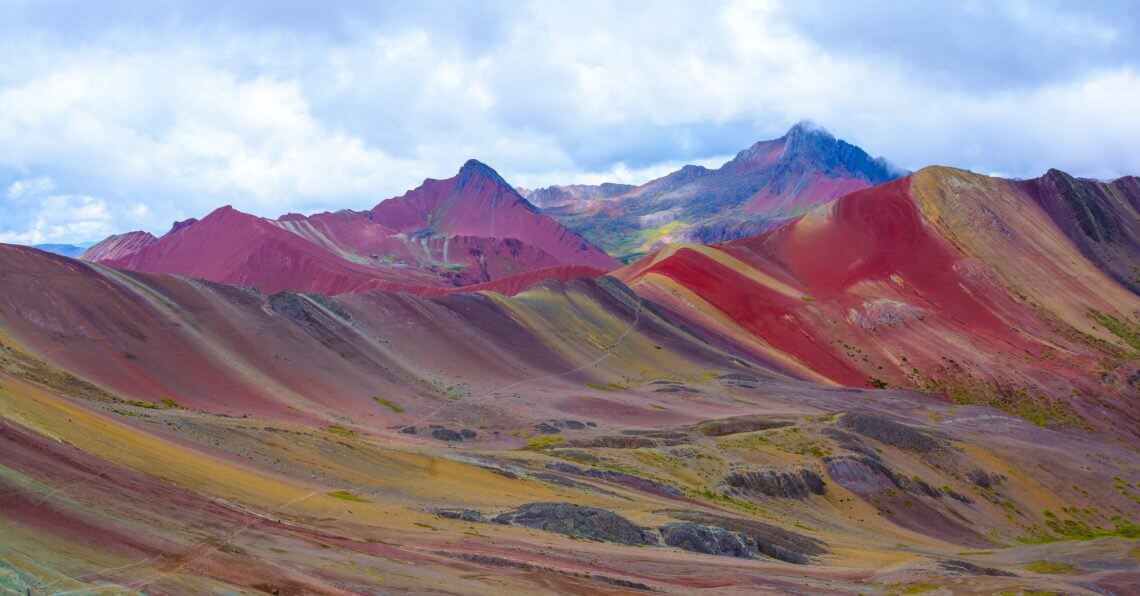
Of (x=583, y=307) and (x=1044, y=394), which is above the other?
(x=583, y=307)

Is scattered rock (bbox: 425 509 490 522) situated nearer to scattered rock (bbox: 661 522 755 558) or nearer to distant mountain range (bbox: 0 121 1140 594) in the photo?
distant mountain range (bbox: 0 121 1140 594)

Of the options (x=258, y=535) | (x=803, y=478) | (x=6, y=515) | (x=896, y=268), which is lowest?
(x=803, y=478)

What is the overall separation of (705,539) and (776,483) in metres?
22.6

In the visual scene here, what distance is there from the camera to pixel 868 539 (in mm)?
56844

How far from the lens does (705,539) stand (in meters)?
42.8

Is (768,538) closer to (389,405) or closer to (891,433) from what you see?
(891,433)

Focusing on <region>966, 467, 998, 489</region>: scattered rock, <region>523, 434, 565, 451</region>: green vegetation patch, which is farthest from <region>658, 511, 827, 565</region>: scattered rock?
<region>966, 467, 998, 489</region>: scattered rock

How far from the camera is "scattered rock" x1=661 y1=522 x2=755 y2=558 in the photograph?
42125 millimetres

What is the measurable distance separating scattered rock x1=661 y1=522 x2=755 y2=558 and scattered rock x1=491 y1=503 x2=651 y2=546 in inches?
58.2

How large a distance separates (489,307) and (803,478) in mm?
49637

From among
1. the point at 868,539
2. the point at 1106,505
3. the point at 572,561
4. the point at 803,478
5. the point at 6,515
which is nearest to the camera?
the point at 6,515

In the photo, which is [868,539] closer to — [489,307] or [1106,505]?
[1106,505]

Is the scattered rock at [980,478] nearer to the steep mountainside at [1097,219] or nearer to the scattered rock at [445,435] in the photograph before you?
the scattered rock at [445,435]

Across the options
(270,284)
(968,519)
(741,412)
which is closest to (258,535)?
(968,519)
